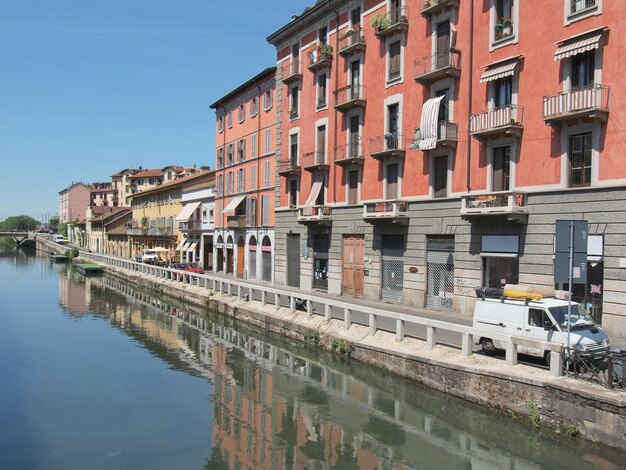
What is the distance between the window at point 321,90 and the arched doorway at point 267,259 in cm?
1066

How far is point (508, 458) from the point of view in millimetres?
10602

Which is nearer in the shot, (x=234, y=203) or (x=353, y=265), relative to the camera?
(x=353, y=265)

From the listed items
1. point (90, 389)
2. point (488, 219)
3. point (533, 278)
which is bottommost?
point (90, 389)

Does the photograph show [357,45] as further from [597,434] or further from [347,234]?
[597,434]

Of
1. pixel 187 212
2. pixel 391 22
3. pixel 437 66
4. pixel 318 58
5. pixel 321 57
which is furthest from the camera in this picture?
pixel 187 212

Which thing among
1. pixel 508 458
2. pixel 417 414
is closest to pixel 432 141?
pixel 417 414

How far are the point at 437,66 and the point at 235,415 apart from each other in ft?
53.4

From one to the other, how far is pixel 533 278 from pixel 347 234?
11420mm

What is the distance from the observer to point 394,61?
2544cm

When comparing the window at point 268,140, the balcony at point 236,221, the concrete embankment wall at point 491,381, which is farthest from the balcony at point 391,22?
A: the balcony at point 236,221

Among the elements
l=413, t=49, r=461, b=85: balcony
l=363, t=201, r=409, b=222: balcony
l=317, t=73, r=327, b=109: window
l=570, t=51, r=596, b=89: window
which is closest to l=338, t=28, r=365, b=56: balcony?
l=317, t=73, r=327, b=109: window

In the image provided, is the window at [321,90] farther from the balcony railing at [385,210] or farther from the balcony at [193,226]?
the balcony at [193,226]

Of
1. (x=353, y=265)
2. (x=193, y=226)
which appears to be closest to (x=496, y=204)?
(x=353, y=265)

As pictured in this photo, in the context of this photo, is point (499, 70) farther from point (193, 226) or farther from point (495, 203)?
point (193, 226)
